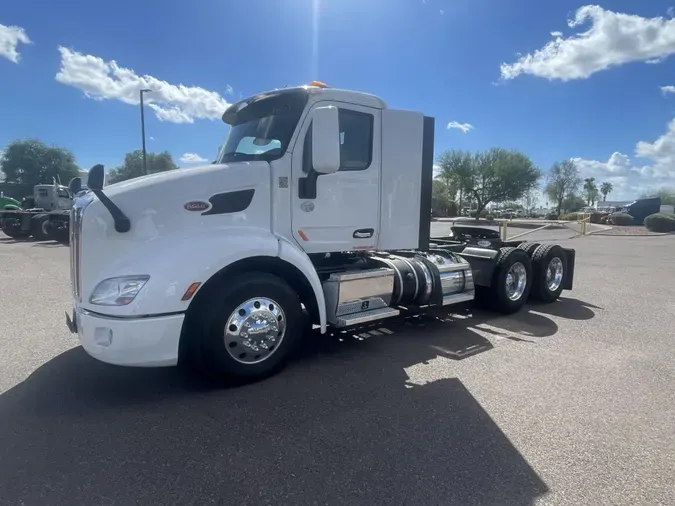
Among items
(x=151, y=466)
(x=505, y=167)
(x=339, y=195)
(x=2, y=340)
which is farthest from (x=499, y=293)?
(x=505, y=167)

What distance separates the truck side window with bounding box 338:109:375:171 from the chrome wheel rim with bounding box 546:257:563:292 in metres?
4.85

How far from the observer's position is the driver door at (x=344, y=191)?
430cm

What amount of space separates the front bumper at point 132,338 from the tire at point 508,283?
4882 millimetres

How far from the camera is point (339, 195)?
4625 millimetres

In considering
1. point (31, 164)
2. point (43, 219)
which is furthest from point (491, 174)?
point (31, 164)

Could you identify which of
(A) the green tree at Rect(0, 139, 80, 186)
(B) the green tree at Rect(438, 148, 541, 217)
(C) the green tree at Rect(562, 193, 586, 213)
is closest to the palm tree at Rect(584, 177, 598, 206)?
(C) the green tree at Rect(562, 193, 586, 213)

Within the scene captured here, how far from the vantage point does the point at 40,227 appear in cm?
1853

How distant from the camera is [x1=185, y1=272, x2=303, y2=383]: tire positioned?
11.9ft

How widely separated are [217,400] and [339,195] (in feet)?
7.85

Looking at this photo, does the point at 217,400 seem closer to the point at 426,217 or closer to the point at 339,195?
the point at 339,195

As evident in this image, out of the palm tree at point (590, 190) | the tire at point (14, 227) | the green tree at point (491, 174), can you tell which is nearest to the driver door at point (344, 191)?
the tire at point (14, 227)

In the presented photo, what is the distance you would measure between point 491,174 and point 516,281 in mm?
48886

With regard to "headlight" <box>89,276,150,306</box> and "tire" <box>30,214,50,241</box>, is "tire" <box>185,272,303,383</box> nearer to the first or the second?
"headlight" <box>89,276,150,306</box>

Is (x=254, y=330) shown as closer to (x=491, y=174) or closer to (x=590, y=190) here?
(x=491, y=174)
